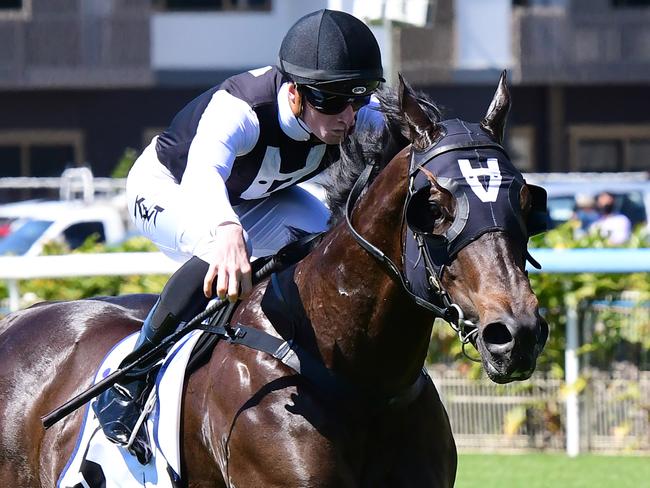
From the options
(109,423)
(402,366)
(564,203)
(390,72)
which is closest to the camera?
(402,366)

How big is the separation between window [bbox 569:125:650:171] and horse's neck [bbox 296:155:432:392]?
2006cm

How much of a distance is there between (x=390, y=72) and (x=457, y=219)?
508 cm

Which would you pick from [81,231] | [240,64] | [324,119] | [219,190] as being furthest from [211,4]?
[219,190]

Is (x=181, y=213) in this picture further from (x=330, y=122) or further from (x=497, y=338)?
(x=497, y=338)

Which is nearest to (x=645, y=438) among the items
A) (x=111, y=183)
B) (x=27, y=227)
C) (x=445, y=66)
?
(x=27, y=227)

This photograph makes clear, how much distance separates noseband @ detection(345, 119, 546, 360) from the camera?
294cm

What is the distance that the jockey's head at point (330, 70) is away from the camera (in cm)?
347

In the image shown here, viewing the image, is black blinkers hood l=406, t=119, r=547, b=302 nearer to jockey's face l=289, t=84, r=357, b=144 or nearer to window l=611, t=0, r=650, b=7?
jockey's face l=289, t=84, r=357, b=144

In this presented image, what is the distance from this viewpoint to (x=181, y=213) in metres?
3.64

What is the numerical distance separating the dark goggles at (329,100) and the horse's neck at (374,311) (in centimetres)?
27

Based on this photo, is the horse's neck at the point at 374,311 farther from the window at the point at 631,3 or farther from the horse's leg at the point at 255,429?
the window at the point at 631,3

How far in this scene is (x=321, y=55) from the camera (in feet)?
11.4

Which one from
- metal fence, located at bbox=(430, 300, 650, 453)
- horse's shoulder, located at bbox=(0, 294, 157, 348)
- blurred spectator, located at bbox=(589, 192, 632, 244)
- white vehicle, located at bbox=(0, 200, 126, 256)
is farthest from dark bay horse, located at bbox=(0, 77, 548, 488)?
white vehicle, located at bbox=(0, 200, 126, 256)

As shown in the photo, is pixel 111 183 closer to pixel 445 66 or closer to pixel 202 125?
pixel 445 66
